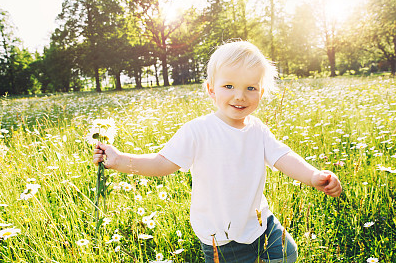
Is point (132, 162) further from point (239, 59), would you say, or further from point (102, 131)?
point (239, 59)

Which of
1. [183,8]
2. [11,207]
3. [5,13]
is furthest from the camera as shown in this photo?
[5,13]

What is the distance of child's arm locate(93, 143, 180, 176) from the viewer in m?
1.25

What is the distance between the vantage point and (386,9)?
51.0 ft

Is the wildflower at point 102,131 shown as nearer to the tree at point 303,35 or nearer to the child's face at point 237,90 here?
the child's face at point 237,90

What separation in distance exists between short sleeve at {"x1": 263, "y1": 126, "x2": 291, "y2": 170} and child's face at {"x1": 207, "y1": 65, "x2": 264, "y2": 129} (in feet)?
0.77

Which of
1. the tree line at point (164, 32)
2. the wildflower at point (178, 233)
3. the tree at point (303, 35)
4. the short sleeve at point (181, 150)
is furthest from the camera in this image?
the tree at point (303, 35)

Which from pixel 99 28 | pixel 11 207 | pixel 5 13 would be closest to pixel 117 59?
pixel 99 28

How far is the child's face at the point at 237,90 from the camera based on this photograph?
1520mm

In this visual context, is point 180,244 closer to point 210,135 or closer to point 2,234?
point 210,135

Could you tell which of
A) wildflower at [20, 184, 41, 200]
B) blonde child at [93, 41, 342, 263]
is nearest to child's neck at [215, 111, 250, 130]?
blonde child at [93, 41, 342, 263]

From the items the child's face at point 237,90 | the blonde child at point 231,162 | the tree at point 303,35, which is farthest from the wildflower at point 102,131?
the tree at point 303,35

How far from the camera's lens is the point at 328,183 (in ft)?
4.19

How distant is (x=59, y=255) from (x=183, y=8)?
28713 millimetres

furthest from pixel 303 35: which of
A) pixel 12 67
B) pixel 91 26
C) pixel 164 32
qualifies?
pixel 12 67
